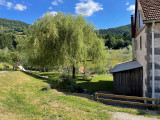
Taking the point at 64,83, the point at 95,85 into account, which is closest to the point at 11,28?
the point at 64,83

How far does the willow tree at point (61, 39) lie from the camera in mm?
14438

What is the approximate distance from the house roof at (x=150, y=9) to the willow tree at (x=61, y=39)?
283 inches

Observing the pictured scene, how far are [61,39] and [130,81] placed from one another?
8781mm

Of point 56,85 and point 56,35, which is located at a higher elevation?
point 56,35

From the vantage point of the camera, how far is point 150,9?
8414mm

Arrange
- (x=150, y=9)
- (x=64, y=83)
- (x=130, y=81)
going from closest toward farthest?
(x=150, y=9), (x=130, y=81), (x=64, y=83)

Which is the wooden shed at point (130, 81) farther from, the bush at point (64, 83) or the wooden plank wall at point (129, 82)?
the bush at point (64, 83)

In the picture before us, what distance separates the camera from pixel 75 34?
562 inches

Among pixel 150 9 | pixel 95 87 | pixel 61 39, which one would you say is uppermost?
pixel 150 9

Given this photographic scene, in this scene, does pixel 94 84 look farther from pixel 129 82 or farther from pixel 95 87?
pixel 129 82

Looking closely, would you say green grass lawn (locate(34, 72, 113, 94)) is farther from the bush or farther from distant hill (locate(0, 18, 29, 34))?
distant hill (locate(0, 18, 29, 34))

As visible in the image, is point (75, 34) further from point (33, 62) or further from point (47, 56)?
point (33, 62)

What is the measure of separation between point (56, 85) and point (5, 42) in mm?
76988

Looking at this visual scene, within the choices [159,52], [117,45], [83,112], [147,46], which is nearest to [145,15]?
[147,46]
